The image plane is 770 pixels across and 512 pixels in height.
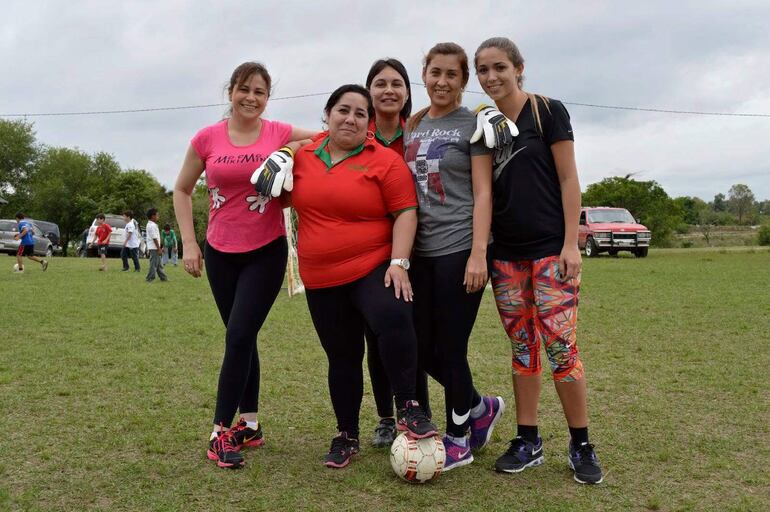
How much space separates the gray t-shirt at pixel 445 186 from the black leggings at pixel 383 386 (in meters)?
0.77

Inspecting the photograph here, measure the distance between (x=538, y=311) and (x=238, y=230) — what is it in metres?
1.65

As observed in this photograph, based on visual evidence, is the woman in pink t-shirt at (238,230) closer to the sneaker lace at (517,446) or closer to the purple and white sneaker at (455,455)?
the purple and white sneaker at (455,455)

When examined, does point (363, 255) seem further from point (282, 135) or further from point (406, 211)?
point (282, 135)

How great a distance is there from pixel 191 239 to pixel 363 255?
1163mm

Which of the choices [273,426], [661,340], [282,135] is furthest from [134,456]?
[661,340]

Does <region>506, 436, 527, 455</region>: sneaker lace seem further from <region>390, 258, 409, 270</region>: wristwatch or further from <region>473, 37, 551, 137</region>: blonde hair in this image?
<region>473, 37, 551, 137</region>: blonde hair

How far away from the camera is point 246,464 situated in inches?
148

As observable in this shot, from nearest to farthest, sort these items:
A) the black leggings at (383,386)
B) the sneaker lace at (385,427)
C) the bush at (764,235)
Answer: the black leggings at (383,386)
the sneaker lace at (385,427)
the bush at (764,235)

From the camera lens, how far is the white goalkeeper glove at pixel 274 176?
3.47 meters

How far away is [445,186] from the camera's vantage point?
3492 millimetres

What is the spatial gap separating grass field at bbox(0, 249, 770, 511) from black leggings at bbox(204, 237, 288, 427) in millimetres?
420

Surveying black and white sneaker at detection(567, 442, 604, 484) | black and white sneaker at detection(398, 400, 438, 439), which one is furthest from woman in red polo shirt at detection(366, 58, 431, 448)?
black and white sneaker at detection(567, 442, 604, 484)

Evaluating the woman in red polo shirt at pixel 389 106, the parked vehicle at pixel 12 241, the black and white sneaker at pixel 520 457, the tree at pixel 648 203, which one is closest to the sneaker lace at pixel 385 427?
the woman in red polo shirt at pixel 389 106

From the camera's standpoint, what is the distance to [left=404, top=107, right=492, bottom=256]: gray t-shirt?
3.47 metres
